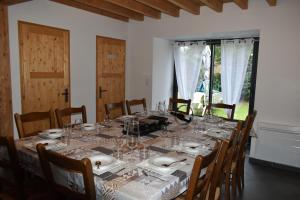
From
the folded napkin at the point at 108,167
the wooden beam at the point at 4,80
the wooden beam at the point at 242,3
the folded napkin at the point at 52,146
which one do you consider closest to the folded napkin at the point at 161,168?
the folded napkin at the point at 108,167

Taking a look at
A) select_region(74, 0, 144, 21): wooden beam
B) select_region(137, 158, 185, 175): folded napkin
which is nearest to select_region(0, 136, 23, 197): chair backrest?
select_region(137, 158, 185, 175): folded napkin

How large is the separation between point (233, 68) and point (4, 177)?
3.99 metres

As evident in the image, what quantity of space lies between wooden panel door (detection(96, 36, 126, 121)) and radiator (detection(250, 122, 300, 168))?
9.09 ft

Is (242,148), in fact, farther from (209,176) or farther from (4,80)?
(4,80)

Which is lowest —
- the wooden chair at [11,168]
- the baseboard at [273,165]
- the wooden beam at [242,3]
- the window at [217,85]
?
the baseboard at [273,165]

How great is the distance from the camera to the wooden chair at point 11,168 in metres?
1.48

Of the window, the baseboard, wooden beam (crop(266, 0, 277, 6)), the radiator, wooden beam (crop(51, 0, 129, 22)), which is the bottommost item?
the baseboard

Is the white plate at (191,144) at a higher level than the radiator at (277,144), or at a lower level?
higher

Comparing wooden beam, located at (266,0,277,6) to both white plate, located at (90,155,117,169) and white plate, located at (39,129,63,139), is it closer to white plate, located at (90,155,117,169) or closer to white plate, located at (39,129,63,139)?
white plate, located at (90,155,117,169)

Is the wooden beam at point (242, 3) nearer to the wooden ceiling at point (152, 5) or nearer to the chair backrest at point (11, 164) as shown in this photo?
the wooden ceiling at point (152, 5)

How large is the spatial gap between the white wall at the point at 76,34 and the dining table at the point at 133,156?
5.50 feet

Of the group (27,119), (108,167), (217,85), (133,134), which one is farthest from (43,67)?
(217,85)

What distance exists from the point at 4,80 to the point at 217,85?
372 cm

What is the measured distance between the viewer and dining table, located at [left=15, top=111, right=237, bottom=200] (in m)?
1.32
